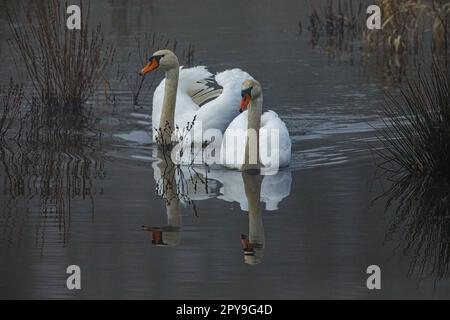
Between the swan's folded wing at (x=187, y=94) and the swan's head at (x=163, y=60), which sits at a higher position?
the swan's head at (x=163, y=60)

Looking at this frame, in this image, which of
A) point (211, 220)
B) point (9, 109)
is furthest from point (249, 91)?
point (9, 109)

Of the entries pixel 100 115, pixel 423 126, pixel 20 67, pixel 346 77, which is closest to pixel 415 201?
pixel 423 126

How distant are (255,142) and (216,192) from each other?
3.30 feet

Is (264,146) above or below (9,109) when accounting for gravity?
below

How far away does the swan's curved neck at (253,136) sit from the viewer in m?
11.4

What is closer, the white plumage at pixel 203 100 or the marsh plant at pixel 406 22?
the white plumage at pixel 203 100

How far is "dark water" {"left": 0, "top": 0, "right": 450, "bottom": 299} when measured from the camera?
7.75 m

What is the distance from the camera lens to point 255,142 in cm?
1148

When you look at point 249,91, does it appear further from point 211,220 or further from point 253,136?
point 211,220

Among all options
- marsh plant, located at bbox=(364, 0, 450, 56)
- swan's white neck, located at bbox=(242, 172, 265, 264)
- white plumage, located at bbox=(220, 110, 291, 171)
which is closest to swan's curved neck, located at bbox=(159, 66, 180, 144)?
white plumage, located at bbox=(220, 110, 291, 171)

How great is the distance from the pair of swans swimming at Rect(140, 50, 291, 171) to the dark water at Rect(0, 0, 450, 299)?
21cm

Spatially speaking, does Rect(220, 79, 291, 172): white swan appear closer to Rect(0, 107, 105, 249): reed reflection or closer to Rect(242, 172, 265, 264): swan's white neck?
Rect(242, 172, 265, 264): swan's white neck

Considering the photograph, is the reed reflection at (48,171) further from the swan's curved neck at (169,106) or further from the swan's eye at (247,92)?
the swan's eye at (247,92)

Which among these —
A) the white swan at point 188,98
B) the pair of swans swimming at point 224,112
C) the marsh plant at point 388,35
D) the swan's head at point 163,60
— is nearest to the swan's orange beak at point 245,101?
the pair of swans swimming at point 224,112
